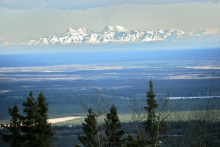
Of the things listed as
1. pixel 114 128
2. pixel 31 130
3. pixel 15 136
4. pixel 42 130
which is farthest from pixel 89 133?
pixel 15 136

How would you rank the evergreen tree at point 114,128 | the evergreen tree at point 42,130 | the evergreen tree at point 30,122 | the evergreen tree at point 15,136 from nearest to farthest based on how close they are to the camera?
the evergreen tree at point 114,128 → the evergreen tree at point 42,130 → the evergreen tree at point 30,122 → the evergreen tree at point 15,136

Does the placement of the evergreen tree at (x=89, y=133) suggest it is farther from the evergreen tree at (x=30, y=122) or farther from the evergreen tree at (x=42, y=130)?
the evergreen tree at (x=30, y=122)

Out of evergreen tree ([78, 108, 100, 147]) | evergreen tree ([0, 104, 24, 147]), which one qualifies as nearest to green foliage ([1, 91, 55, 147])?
evergreen tree ([0, 104, 24, 147])

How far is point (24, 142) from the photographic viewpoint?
17047mm

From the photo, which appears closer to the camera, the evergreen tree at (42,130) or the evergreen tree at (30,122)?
the evergreen tree at (42,130)

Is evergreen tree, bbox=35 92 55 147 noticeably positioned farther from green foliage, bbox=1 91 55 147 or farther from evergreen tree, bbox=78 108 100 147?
evergreen tree, bbox=78 108 100 147

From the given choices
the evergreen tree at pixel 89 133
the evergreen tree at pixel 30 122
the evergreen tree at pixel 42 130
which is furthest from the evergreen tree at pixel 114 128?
the evergreen tree at pixel 30 122

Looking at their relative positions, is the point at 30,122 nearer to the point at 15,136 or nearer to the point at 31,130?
the point at 31,130

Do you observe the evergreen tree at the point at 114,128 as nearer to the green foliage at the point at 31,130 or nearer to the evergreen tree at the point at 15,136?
the green foliage at the point at 31,130

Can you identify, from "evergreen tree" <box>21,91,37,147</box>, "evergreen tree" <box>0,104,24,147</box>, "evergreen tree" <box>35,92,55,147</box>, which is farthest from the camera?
"evergreen tree" <box>0,104,24,147</box>

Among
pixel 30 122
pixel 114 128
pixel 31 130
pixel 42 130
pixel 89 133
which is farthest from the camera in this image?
pixel 42 130

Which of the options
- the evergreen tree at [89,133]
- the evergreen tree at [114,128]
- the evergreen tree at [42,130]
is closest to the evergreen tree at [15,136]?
the evergreen tree at [42,130]

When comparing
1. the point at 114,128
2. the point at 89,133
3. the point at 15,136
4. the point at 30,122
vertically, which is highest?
the point at 30,122

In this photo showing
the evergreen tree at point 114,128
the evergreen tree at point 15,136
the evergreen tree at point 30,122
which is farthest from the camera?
the evergreen tree at point 15,136
